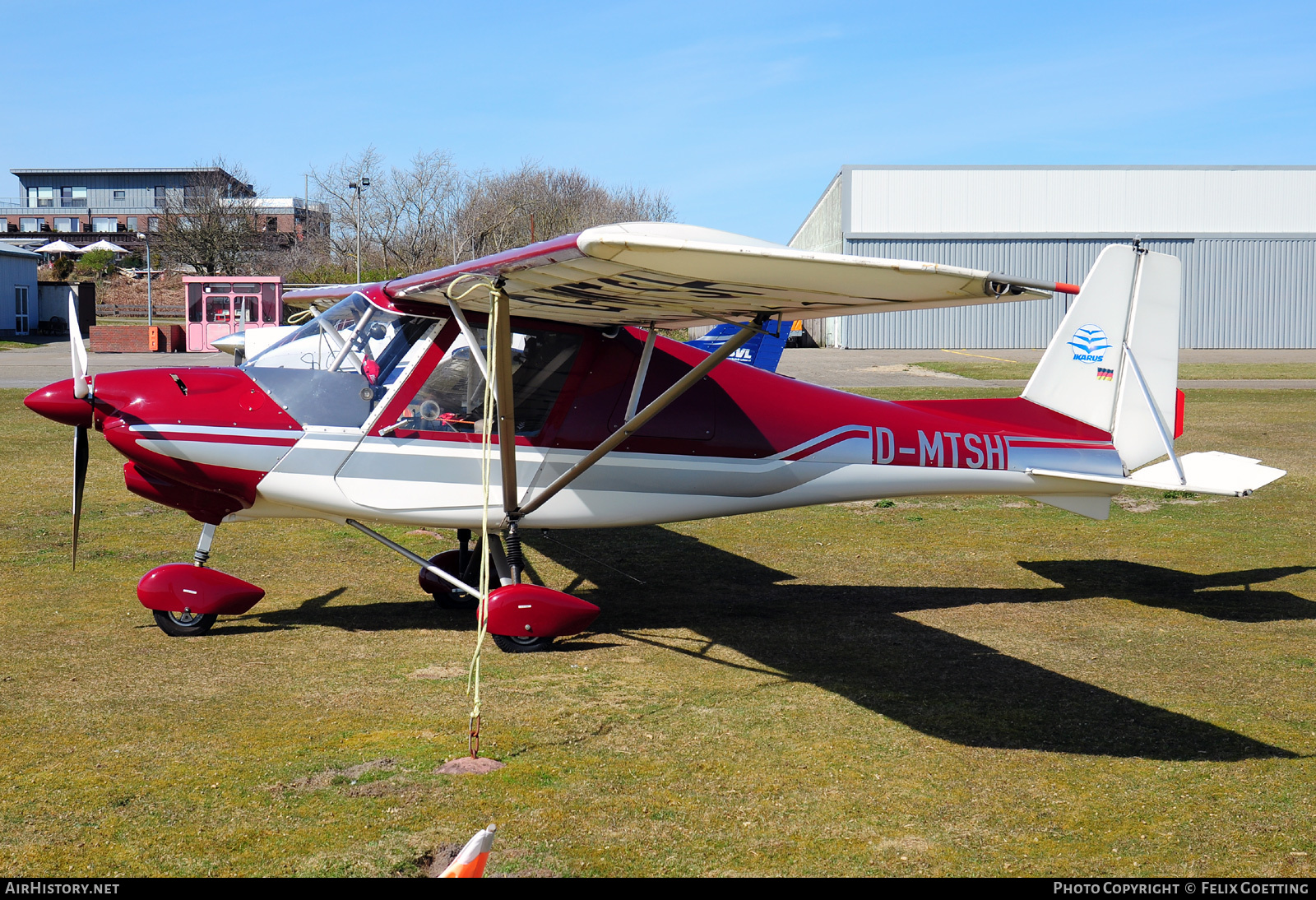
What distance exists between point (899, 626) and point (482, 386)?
343 cm

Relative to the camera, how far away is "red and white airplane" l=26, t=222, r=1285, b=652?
6520 mm

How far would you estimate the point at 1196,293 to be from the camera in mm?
50156

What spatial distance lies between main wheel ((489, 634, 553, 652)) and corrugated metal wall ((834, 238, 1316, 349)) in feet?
147

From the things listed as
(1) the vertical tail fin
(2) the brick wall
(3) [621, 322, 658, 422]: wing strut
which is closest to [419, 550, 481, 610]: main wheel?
(3) [621, 322, 658, 422]: wing strut

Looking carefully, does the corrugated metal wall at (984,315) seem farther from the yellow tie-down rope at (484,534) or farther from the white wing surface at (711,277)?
the yellow tie-down rope at (484,534)

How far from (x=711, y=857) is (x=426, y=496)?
12.3 ft

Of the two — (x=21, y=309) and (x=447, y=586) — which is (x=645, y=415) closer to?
(x=447, y=586)

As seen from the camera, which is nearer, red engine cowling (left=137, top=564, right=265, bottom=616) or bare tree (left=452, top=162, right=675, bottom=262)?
red engine cowling (left=137, top=564, right=265, bottom=616)

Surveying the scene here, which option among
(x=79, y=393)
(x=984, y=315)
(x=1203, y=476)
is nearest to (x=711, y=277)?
(x=79, y=393)

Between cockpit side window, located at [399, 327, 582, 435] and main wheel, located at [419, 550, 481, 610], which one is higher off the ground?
cockpit side window, located at [399, 327, 582, 435]

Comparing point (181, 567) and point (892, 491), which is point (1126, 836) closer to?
point (892, 491)

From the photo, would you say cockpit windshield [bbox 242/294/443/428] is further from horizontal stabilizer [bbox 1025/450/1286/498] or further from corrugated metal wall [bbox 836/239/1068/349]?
corrugated metal wall [bbox 836/239/1068/349]

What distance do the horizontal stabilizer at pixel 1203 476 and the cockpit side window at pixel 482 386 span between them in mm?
3719

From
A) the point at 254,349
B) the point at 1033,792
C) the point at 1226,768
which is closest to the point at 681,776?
the point at 1033,792
